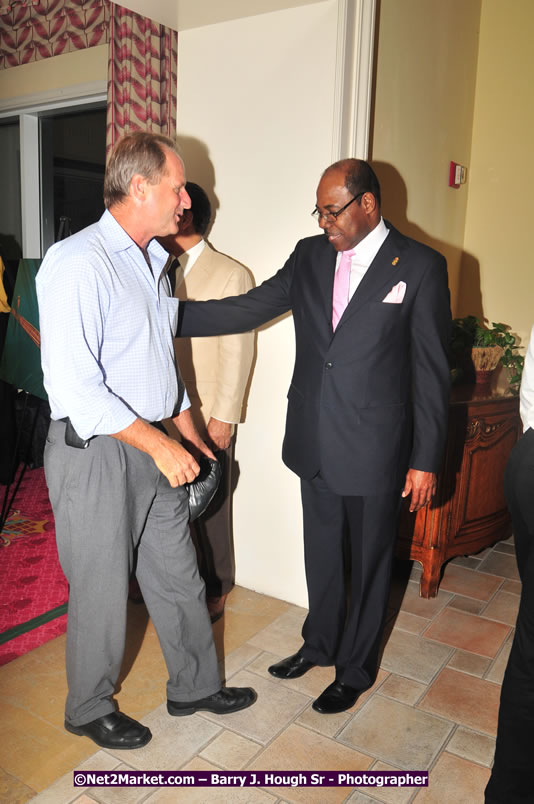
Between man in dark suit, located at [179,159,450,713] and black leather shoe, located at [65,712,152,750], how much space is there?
60cm

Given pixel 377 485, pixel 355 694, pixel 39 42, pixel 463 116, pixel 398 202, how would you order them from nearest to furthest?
pixel 377 485 → pixel 355 694 → pixel 398 202 → pixel 463 116 → pixel 39 42

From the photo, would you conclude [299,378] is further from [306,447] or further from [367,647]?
[367,647]

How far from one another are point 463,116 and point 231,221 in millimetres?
1862

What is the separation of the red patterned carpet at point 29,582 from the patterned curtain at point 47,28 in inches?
118

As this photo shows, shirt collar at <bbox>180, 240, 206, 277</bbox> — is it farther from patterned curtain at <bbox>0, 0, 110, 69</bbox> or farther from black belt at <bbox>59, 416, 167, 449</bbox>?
patterned curtain at <bbox>0, 0, 110, 69</bbox>

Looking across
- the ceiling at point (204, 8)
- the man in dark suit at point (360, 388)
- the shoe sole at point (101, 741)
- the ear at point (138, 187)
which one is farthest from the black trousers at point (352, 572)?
the ceiling at point (204, 8)

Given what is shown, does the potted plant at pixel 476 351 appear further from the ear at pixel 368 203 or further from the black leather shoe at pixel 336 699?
the black leather shoe at pixel 336 699

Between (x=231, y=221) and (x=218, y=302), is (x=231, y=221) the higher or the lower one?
the higher one

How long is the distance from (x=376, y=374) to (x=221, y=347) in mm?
771

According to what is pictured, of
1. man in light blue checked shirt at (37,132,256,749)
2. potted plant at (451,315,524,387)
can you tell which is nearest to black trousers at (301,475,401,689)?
man in light blue checked shirt at (37,132,256,749)

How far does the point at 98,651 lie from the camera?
6.68 feet

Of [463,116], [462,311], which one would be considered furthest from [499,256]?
[463,116]

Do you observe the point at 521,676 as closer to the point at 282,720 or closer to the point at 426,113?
the point at 282,720

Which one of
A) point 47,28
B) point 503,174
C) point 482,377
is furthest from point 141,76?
point 482,377
